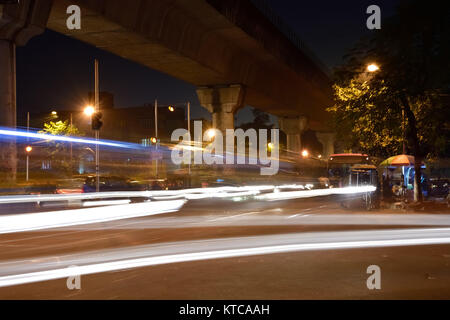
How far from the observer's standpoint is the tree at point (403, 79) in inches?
797

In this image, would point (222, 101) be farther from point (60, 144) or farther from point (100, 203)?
point (60, 144)

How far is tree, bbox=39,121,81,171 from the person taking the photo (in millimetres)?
58062

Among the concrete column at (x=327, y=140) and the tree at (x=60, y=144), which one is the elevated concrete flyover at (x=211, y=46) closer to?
the tree at (x=60, y=144)

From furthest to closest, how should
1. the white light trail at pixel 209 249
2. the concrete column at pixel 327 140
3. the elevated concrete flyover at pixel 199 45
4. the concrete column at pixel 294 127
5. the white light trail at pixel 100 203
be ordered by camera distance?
the concrete column at pixel 327 140 < the concrete column at pixel 294 127 < the white light trail at pixel 100 203 < the elevated concrete flyover at pixel 199 45 < the white light trail at pixel 209 249

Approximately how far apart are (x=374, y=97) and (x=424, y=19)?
585 cm

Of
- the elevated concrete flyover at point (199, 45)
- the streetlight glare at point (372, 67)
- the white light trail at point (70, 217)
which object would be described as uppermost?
the elevated concrete flyover at point (199, 45)

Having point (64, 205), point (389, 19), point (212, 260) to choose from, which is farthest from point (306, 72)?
point (212, 260)

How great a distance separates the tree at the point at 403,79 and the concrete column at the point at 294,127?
25.9m

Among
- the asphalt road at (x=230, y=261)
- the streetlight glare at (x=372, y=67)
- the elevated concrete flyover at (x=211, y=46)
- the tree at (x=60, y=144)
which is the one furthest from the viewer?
the tree at (x=60, y=144)

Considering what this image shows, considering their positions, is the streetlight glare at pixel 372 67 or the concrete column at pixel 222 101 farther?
the concrete column at pixel 222 101

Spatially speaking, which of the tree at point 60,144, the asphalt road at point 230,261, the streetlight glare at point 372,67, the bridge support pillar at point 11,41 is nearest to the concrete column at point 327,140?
the tree at point 60,144

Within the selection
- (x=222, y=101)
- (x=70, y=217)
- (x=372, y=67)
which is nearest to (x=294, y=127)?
(x=222, y=101)

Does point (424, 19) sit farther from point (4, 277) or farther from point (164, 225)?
point (4, 277)


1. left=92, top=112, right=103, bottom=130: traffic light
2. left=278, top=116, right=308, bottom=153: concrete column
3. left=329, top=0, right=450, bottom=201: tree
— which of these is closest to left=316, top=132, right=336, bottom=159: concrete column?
left=278, top=116, right=308, bottom=153: concrete column
